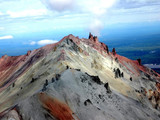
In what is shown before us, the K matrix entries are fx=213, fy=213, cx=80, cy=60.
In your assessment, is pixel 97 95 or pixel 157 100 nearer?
pixel 97 95

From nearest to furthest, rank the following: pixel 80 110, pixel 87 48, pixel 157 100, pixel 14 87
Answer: pixel 80 110
pixel 14 87
pixel 157 100
pixel 87 48

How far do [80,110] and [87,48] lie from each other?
48.0 metres

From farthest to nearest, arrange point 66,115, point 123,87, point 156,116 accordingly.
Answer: point 123,87
point 156,116
point 66,115

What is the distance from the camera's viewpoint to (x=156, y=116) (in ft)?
155

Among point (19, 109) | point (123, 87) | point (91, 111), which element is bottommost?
point (123, 87)

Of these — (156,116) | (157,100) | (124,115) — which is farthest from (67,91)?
(157,100)

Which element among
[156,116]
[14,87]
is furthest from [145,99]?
[14,87]

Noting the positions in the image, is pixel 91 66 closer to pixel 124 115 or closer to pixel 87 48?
pixel 87 48

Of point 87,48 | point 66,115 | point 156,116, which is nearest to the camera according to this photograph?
point 66,115

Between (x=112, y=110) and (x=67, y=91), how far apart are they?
877cm

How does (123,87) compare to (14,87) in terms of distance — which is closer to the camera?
(14,87)

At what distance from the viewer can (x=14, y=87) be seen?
5603cm

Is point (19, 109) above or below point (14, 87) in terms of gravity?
above

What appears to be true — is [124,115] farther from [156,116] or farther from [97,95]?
[156,116]
